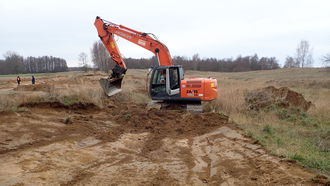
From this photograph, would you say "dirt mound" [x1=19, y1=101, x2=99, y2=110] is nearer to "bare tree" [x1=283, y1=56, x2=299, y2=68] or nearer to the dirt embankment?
the dirt embankment

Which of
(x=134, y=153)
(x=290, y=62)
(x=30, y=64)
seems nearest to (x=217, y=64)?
(x=290, y=62)

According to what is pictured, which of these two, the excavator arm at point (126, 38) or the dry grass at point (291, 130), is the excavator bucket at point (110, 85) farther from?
the dry grass at point (291, 130)

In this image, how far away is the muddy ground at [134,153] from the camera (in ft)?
14.5

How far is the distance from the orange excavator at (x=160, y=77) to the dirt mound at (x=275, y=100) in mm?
2792

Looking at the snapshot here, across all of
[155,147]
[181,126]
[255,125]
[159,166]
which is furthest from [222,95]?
[159,166]

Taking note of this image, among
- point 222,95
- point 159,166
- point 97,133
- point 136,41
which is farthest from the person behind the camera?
point 222,95

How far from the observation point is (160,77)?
36.2 feet

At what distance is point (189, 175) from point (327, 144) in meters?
4.37

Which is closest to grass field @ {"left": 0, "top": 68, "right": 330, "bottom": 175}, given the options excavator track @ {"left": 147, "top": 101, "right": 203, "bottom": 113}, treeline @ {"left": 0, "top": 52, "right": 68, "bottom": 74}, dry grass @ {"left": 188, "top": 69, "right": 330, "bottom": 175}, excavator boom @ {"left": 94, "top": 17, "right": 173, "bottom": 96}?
dry grass @ {"left": 188, "top": 69, "right": 330, "bottom": 175}

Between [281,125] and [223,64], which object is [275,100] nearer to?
[281,125]

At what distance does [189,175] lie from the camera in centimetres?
471

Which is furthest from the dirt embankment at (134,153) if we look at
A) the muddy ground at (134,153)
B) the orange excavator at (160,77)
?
the orange excavator at (160,77)

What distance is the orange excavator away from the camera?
1016cm

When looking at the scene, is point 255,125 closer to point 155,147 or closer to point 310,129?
point 310,129
